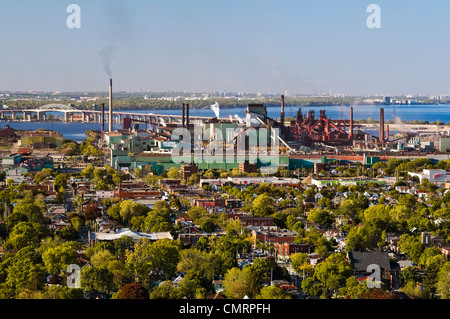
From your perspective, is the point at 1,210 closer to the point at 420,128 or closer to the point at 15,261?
the point at 15,261

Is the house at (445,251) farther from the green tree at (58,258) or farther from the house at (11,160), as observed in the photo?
the house at (11,160)

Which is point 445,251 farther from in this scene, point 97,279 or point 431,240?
point 97,279

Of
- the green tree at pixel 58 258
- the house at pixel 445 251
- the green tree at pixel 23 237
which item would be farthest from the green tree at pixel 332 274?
the green tree at pixel 23 237

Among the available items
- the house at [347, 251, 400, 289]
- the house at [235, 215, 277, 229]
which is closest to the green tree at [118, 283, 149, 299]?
the house at [347, 251, 400, 289]

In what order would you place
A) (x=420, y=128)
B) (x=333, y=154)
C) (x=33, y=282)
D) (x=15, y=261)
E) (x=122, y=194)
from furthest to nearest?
(x=420, y=128)
(x=333, y=154)
(x=122, y=194)
(x=15, y=261)
(x=33, y=282)

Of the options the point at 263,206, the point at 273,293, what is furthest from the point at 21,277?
the point at 263,206

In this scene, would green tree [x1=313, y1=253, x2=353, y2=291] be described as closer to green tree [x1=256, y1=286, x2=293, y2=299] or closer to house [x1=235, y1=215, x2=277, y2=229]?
green tree [x1=256, y1=286, x2=293, y2=299]

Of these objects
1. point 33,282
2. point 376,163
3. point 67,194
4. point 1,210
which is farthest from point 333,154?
point 33,282

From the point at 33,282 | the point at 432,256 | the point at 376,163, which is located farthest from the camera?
the point at 376,163
